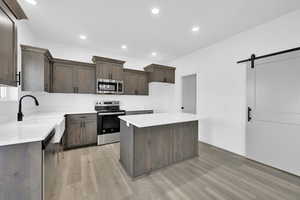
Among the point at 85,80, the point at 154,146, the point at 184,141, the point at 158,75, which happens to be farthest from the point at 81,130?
the point at 158,75

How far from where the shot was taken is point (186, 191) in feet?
5.94

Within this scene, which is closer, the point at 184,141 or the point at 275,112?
the point at 275,112

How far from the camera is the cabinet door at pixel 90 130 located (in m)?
3.44

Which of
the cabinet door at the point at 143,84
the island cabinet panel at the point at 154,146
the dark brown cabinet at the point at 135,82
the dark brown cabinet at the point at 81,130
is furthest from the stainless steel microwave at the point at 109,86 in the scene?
the island cabinet panel at the point at 154,146

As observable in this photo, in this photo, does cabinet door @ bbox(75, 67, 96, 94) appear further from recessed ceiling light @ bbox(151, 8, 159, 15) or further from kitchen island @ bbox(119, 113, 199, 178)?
recessed ceiling light @ bbox(151, 8, 159, 15)

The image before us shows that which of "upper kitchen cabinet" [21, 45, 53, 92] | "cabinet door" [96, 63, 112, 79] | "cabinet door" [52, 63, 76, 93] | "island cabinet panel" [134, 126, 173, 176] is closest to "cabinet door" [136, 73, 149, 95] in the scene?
"cabinet door" [96, 63, 112, 79]

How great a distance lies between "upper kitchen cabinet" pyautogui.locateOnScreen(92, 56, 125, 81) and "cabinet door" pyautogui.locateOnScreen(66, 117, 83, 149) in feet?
4.70

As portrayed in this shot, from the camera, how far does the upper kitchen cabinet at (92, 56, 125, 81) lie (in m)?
3.73

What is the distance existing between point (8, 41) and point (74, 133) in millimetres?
2517

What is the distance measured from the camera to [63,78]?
3.44 metres

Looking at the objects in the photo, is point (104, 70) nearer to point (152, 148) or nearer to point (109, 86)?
point (109, 86)

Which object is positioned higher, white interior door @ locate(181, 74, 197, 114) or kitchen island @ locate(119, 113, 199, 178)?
white interior door @ locate(181, 74, 197, 114)

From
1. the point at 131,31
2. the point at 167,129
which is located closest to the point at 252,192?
the point at 167,129

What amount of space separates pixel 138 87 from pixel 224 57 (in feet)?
9.16
